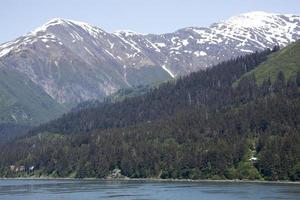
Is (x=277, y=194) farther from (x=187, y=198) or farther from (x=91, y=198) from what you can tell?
(x=91, y=198)

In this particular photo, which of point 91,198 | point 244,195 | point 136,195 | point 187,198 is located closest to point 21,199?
point 91,198

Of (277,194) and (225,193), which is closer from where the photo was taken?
(277,194)

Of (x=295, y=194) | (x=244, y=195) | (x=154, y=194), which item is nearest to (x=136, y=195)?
(x=154, y=194)

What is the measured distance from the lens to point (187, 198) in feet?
606

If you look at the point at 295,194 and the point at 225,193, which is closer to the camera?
the point at 295,194

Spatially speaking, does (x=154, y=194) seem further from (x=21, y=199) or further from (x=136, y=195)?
(x=21, y=199)

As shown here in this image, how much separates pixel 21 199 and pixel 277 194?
76.2 m

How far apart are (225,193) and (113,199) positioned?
3466 cm

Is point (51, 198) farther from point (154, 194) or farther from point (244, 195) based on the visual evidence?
point (244, 195)

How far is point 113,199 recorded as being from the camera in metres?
188

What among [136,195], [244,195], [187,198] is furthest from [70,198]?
[244,195]

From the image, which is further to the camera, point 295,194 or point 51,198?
point 51,198

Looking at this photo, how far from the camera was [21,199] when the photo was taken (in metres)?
199

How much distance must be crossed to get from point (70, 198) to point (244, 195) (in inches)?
2019
